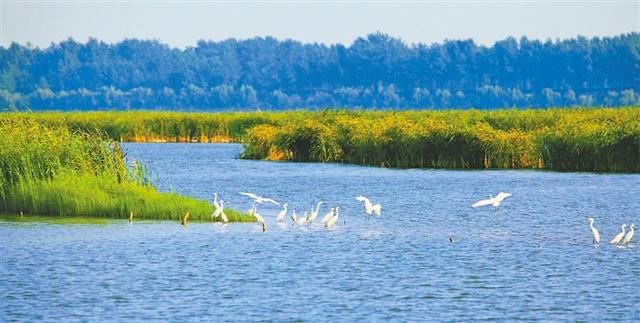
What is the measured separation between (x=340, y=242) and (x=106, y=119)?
150 ft

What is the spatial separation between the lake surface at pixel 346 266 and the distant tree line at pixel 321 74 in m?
102

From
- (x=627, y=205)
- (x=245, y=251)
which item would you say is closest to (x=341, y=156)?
(x=627, y=205)

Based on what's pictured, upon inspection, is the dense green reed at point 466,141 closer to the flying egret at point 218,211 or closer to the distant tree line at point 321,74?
the flying egret at point 218,211

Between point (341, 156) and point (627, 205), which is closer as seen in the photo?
point (627, 205)

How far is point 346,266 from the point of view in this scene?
59.7 ft

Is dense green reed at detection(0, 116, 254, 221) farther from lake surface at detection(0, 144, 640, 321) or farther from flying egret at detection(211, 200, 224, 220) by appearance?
lake surface at detection(0, 144, 640, 321)

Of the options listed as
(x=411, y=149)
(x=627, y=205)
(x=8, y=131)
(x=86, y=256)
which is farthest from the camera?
(x=411, y=149)

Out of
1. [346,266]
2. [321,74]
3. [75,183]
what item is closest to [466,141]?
[75,183]

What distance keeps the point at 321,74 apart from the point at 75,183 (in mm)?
123390

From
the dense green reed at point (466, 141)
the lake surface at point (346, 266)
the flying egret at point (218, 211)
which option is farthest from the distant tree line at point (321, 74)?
the flying egret at point (218, 211)

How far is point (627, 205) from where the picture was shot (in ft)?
90.7

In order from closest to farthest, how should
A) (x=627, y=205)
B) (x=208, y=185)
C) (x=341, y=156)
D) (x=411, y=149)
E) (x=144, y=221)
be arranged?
(x=144, y=221)
(x=627, y=205)
(x=208, y=185)
(x=411, y=149)
(x=341, y=156)

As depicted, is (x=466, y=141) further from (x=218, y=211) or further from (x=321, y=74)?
(x=321, y=74)

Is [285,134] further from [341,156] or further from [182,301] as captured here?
[182,301]
